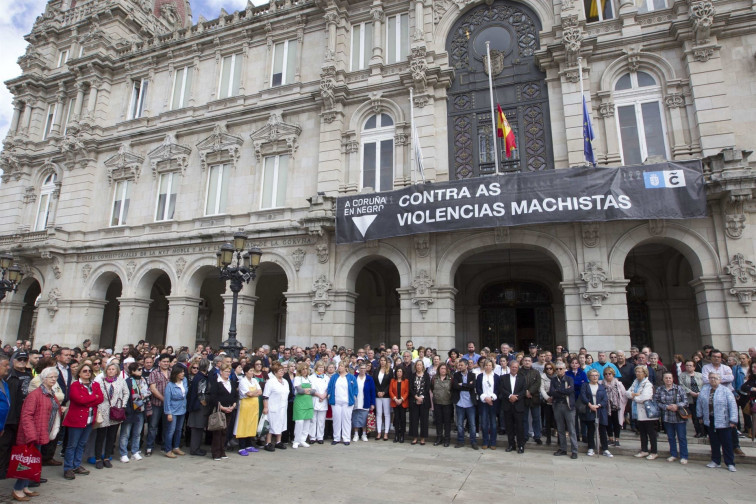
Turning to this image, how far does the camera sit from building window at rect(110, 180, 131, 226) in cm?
2295

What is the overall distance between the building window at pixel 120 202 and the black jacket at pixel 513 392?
20435mm

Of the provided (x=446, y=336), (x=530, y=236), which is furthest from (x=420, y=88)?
(x=446, y=336)

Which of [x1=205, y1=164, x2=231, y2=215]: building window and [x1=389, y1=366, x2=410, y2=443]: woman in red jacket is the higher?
[x1=205, y1=164, x2=231, y2=215]: building window

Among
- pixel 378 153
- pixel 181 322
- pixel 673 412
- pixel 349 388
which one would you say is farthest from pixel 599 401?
pixel 181 322

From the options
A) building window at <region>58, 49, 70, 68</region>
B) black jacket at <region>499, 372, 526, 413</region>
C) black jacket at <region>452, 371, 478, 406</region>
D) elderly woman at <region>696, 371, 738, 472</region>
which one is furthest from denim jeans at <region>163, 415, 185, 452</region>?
building window at <region>58, 49, 70, 68</region>

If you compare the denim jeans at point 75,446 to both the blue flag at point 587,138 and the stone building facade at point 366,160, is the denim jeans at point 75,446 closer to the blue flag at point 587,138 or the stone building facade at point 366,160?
the stone building facade at point 366,160

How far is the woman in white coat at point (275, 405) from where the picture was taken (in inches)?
392

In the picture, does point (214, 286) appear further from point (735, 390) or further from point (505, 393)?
point (735, 390)

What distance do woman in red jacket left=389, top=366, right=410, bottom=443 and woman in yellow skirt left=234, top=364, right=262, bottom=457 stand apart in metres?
3.13

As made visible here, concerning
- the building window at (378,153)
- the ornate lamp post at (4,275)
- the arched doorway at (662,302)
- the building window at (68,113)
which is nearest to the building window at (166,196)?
the ornate lamp post at (4,275)

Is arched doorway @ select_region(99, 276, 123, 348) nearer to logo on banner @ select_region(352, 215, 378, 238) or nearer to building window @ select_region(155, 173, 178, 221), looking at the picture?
building window @ select_region(155, 173, 178, 221)

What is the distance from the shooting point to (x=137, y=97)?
2477cm

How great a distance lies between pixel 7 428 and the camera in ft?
22.1

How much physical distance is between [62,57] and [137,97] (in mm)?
7289
